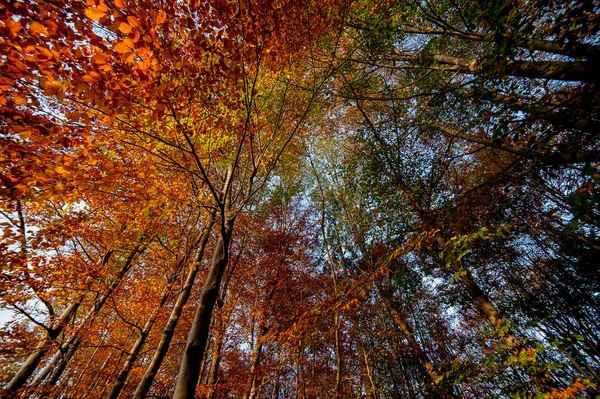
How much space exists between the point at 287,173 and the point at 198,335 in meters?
7.89

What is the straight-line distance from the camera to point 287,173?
32.1ft

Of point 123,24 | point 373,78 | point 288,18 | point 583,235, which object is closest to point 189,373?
point 123,24

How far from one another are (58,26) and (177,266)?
4.78 metres

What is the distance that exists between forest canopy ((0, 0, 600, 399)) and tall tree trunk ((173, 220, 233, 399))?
0.02 metres

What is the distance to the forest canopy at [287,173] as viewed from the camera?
2600mm

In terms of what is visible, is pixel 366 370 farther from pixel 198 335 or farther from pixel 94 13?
pixel 94 13

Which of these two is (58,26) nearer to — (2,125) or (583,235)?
(2,125)

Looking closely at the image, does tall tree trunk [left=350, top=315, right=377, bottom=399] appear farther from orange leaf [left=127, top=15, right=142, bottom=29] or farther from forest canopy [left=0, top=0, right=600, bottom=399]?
orange leaf [left=127, top=15, right=142, bottom=29]

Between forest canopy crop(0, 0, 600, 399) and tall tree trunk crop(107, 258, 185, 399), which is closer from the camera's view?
forest canopy crop(0, 0, 600, 399)

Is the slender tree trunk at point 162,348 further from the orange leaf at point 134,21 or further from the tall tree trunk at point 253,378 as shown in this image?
the orange leaf at point 134,21

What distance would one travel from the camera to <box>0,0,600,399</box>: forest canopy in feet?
8.53

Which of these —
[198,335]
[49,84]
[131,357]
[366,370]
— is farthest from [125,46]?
[366,370]

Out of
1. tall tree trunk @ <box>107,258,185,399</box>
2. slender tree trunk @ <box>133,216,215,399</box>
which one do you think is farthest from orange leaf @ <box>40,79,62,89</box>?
tall tree trunk @ <box>107,258,185,399</box>

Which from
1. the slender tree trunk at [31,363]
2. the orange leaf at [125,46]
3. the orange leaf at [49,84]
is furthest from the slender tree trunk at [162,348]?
the orange leaf at [125,46]
